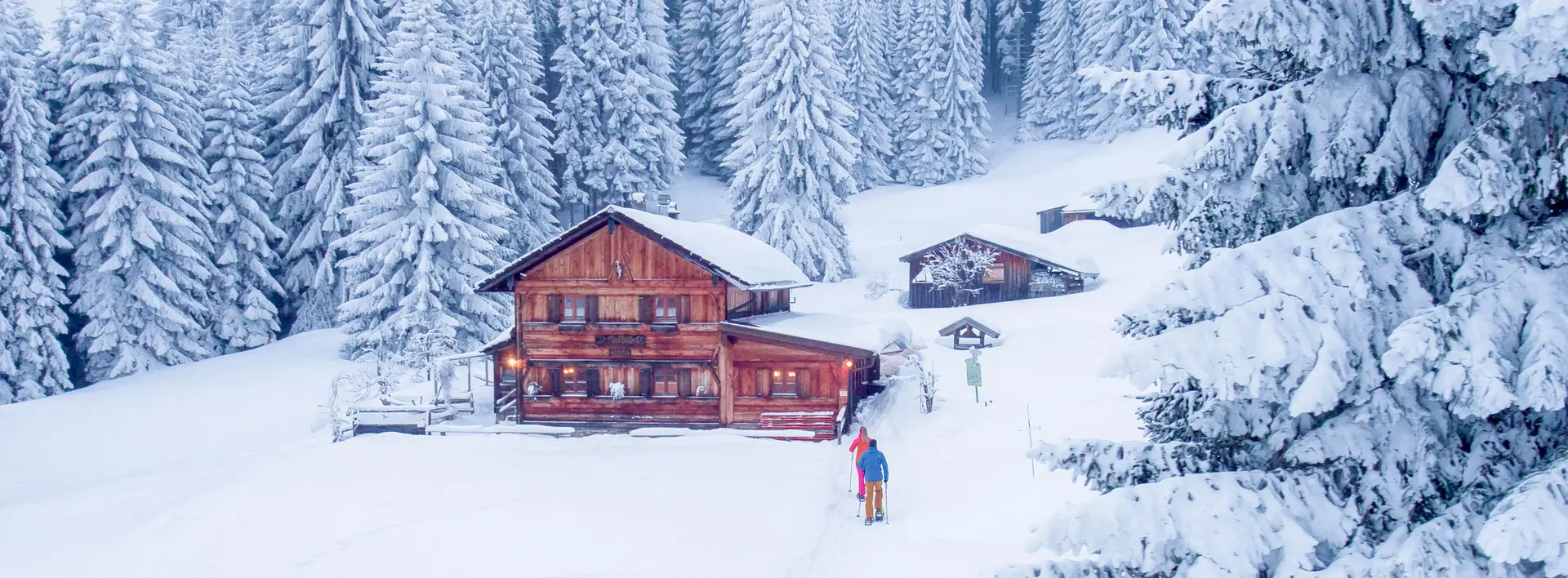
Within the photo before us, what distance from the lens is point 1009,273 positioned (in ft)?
145

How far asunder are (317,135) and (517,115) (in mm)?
11319

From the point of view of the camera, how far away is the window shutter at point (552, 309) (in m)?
29.0

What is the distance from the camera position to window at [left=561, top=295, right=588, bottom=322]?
28.9 metres

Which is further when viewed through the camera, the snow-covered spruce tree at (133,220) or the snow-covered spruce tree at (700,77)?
the snow-covered spruce tree at (700,77)

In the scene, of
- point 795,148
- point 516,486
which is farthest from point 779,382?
point 795,148

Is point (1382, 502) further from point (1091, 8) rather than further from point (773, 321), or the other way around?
point (1091, 8)

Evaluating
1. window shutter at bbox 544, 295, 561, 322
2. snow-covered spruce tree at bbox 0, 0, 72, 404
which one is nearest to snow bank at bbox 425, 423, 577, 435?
window shutter at bbox 544, 295, 561, 322

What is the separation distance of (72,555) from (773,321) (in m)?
18.7

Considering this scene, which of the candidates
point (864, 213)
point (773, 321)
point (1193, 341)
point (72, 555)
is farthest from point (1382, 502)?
point (864, 213)

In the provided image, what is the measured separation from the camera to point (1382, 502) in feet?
16.8

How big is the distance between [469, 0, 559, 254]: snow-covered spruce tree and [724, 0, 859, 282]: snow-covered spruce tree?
35.4 feet

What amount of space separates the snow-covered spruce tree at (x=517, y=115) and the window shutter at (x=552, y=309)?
72.0 feet

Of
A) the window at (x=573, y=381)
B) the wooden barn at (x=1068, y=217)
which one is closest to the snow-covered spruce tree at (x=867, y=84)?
the wooden barn at (x=1068, y=217)

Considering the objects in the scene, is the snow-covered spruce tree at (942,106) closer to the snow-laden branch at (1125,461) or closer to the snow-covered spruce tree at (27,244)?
the snow-covered spruce tree at (27,244)
